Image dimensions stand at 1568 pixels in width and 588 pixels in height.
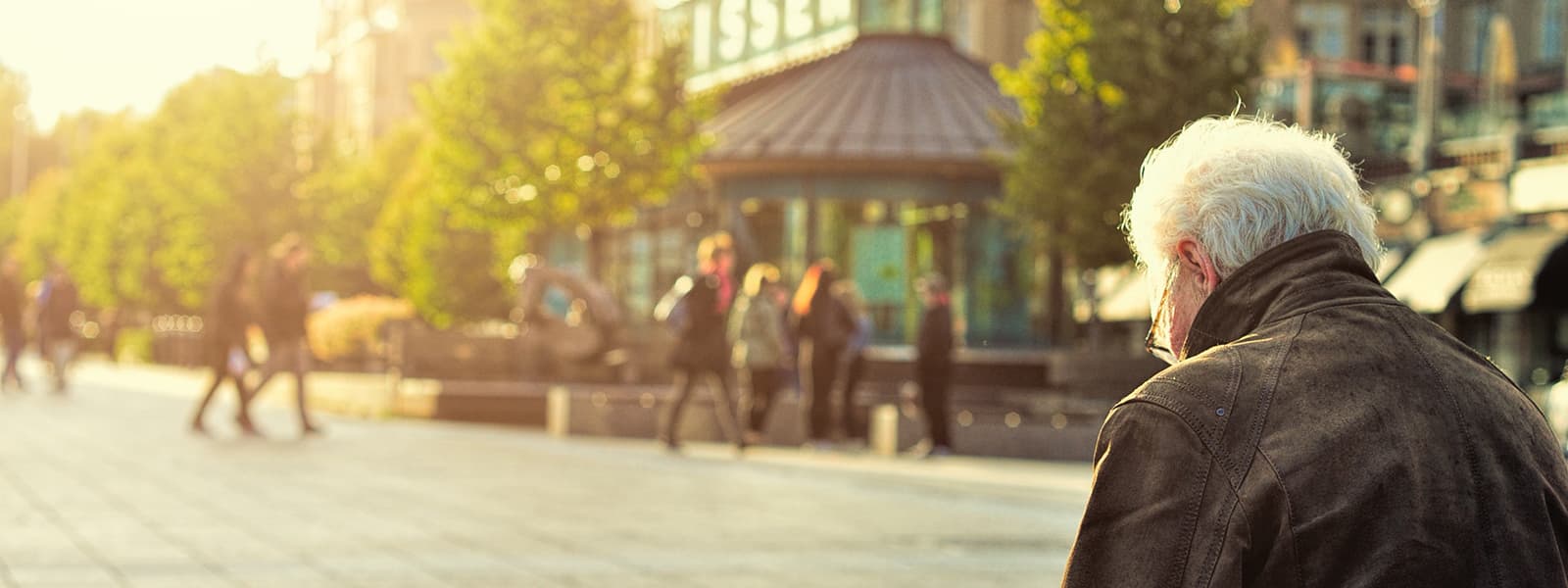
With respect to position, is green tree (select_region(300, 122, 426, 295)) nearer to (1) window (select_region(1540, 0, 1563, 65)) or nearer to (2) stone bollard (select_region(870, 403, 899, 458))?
(1) window (select_region(1540, 0, 1563, 65))

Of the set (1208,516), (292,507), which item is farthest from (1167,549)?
(292,507)

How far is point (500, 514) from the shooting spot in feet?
39.4

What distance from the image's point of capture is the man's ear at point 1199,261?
2.80 m

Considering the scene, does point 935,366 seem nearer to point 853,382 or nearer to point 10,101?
point 853,382

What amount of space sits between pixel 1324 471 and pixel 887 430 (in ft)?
54.8

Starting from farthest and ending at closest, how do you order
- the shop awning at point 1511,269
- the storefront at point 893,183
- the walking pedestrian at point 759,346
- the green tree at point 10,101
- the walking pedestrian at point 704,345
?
the green tree at point 10,101 → the storefront at point 893,183 → the shop awning at point 1511,269 → the walking pedestrian at point 759,346 → the walking pedestrian at point 704,345

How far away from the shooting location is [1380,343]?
2.64 m

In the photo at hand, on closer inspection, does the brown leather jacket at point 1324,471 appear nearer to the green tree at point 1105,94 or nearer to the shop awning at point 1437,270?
the green tree at point 1105,94

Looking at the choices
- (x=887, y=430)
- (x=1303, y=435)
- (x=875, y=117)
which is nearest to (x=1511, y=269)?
(x=875, y=117)

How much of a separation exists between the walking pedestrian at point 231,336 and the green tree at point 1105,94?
7595 millimetres

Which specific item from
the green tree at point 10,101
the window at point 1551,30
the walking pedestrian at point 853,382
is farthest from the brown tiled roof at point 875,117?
the green tree at point 10,101

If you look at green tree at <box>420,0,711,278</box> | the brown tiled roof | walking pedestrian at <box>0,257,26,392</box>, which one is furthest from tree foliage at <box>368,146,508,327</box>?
walking pedestrian at <box>0,257,26,392</box>

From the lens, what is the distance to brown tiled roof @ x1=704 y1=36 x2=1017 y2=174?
35.4 m

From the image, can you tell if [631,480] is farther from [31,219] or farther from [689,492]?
[31,219]
